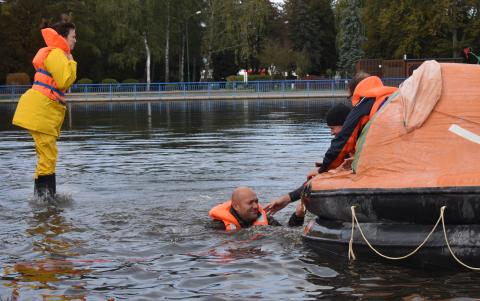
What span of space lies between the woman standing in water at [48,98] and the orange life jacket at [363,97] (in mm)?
3662

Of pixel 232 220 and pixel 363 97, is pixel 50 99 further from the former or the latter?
pixel 363 97

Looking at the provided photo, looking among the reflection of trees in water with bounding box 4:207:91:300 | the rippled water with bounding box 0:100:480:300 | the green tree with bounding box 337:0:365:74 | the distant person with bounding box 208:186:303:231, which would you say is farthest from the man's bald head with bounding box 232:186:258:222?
the green tree with bounding box 337:0:365:74

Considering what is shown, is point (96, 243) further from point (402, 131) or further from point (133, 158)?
point (133, 158)

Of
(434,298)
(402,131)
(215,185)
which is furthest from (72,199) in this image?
(434,298)

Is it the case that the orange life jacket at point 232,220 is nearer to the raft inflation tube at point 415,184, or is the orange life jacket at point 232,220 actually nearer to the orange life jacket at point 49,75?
the raft inflation tube at point 415,184

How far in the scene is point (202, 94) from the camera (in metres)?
50.6

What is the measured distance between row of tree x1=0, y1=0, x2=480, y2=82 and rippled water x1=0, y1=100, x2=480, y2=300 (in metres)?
47.9

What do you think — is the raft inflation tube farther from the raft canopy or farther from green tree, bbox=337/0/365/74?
green tree, bbox=337/0/365/74

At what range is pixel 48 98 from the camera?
31.2ft

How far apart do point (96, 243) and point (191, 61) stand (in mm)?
69416

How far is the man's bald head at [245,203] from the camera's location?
298 inches

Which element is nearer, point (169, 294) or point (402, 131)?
point (169, 294)

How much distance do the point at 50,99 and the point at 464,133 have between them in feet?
17.3

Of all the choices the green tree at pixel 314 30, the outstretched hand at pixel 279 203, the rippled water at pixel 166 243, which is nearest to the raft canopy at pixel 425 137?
the rippled water at pixel 166 243
